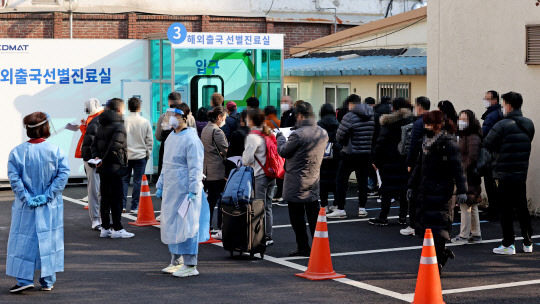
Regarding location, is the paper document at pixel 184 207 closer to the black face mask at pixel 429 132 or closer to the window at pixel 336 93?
the black face mask at pixel 429 132

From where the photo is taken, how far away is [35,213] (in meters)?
8.27

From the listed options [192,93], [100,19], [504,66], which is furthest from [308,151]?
[100,19]

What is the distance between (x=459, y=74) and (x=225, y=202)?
20.7 ft

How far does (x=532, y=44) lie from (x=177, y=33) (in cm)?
644

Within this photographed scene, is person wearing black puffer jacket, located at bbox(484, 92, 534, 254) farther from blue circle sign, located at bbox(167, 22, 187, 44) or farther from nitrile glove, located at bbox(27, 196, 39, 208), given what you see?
blue circle sign, located at bbox(167, 22, 187, 44)

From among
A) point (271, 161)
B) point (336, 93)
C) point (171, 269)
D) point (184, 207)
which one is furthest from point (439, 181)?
point (336, 93)

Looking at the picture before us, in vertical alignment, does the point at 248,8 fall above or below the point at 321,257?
above

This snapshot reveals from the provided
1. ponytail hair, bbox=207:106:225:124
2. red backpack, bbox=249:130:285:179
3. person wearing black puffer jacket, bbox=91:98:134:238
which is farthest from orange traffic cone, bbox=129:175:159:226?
red backpack, bbox=249:130:285:179

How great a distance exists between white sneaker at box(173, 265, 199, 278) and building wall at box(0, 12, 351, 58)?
62.7 feet

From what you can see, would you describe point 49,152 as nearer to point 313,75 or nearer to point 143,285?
point 143,285

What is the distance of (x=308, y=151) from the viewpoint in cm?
988

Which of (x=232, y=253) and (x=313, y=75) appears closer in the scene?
(x=232, y=253)

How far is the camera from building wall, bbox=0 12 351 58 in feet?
90.9

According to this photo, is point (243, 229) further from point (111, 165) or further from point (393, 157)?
point (393, 157)
